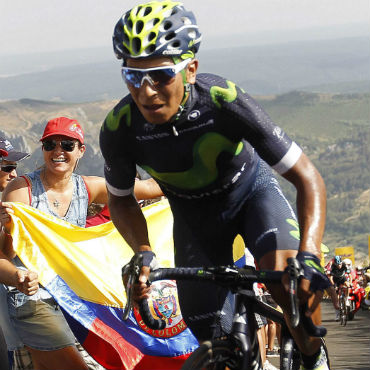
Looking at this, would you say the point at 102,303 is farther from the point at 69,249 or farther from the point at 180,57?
the point at 180,57

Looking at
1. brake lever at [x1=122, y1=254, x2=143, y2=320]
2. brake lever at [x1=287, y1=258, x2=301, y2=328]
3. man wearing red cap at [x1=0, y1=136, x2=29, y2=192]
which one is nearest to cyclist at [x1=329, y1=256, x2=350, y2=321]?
man wearing red cap at [x1=0, y1=136, x2=29, y2=192]

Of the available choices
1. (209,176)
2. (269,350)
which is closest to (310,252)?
(209,176)

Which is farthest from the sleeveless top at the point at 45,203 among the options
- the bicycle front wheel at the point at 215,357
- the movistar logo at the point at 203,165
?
the bicycle front wheel at the point at 215,357

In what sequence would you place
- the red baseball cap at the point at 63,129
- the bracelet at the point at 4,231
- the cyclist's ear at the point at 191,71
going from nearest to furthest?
the cyclist's ear at the point at 191,71 → the red baseball cap at the point at 63,129 → the bracelet at the point at 4,231

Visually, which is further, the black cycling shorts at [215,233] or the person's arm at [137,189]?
the person's arm at [137,189]

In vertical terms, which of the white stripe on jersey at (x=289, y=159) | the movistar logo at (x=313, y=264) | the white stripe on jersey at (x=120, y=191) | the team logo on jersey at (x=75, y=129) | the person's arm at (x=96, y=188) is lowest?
the movistar logo at (x=313, y=264)

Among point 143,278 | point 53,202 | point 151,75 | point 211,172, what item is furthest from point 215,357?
point 53,202

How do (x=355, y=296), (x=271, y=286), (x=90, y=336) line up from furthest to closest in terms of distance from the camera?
(x=355, y=296), (x=90, y=336), (x=271, y=286)

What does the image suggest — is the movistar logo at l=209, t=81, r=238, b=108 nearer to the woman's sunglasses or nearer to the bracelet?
the woman's sunglasses

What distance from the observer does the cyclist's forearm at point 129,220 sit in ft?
15.3

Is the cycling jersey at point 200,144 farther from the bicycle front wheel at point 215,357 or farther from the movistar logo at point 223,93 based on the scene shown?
the bicycle front wheel at point 215,357

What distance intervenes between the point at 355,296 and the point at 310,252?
51.9 feet

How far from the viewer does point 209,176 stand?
14.7 ft

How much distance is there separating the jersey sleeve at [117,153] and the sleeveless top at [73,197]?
231 cm
